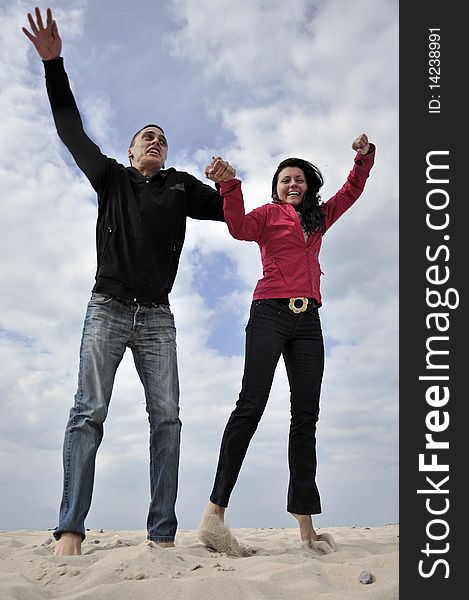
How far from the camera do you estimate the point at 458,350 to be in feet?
9.36

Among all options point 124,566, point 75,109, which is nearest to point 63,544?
point 124,566

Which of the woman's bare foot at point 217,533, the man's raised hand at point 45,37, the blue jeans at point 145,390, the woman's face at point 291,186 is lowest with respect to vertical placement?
the woman's bare foot at point 217,533

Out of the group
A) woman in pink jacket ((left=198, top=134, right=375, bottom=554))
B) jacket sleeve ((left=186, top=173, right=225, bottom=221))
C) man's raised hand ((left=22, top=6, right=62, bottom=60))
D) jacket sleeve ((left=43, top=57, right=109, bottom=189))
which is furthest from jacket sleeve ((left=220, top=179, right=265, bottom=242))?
man's raised hand ((left=22, top=6, right=62, bottom=60))

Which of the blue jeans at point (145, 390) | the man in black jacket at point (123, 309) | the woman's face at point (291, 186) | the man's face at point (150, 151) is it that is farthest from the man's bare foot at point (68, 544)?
the woman's face at point (291, 186)

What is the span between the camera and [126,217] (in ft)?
12.0

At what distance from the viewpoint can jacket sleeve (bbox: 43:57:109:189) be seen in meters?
3.56

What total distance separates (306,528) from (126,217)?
2046 millimetres

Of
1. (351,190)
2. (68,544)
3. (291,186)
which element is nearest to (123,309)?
(68,544)

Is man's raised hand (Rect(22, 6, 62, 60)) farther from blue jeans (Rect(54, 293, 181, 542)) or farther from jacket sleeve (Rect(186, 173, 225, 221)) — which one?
blue jeans (Rect(54, 293, 181, 542))

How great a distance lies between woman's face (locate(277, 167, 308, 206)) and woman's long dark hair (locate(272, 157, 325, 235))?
0.11ft

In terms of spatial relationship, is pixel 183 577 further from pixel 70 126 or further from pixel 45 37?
pixel 45 37

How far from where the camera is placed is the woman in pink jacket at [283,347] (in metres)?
3.55

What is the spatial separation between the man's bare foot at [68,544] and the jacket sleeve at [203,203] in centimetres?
191

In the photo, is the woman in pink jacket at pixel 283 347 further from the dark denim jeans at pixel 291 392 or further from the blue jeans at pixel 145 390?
the blue jeans at pixel 145 390
